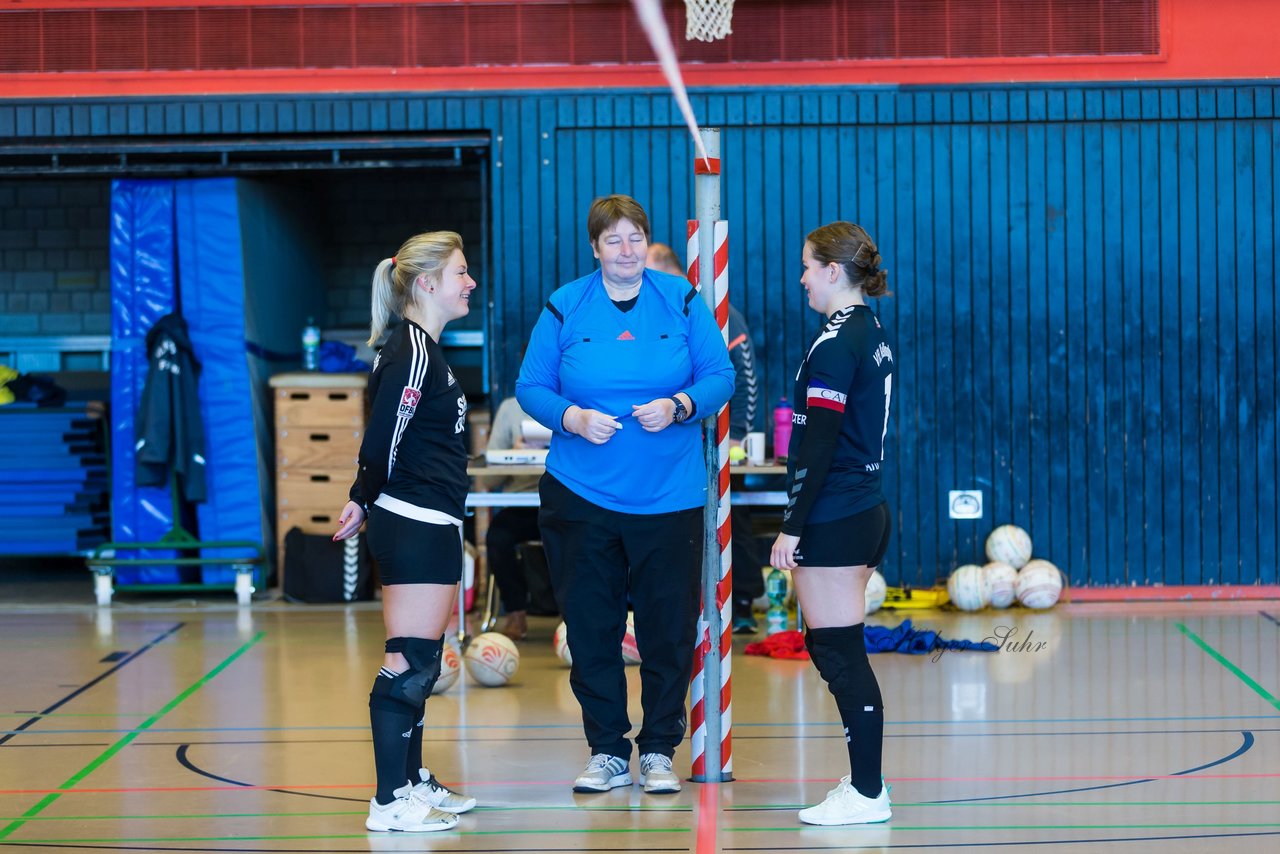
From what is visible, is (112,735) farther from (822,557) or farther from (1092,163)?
(1092,163)

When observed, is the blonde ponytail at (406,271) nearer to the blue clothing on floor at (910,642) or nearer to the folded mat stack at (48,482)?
the blue clothing on floor at (910,642)

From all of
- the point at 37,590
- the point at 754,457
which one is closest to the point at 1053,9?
the point at 754,457

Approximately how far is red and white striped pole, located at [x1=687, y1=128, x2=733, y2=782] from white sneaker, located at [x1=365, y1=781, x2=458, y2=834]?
917mm

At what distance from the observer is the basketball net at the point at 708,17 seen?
8812mm

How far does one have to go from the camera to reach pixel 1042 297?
9109 millimetres

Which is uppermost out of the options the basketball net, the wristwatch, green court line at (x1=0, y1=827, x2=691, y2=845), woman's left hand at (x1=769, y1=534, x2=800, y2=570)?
the basketball net

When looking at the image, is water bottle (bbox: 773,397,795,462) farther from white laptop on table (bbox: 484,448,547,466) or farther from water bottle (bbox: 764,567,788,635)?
white laptop on table (bbox: 484,448,547,466)

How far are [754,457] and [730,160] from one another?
217 centimetres

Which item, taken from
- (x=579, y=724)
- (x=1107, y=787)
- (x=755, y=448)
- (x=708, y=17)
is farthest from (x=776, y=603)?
(x=708, y=17)

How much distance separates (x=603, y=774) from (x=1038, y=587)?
4.39 metres

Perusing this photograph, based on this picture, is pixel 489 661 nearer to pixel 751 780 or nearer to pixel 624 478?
pixel 751 780

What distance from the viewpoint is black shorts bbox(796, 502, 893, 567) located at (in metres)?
4.49

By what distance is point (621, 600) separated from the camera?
16.4 ft

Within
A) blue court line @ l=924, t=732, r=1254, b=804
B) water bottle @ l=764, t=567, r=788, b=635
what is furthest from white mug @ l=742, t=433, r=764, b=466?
blue court line @ l=924, t=732, r=1254, b=804
